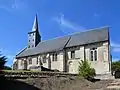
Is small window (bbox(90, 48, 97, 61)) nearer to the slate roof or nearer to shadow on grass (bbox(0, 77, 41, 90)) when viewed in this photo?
the slate roof

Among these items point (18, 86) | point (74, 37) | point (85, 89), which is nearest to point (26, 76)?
point (18, 86)

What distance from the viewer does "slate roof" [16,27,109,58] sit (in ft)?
179

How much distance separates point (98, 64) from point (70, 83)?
18.3 m

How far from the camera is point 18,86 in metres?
30.3

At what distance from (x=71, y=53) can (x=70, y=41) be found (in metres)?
3.55

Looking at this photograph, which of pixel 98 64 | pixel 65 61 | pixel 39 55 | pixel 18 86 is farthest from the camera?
pixel 39 55

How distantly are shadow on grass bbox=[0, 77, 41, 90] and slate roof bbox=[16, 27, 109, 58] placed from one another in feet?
83.4

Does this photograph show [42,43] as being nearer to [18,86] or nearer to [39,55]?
[39,55]

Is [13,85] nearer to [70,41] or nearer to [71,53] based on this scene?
[71,53]

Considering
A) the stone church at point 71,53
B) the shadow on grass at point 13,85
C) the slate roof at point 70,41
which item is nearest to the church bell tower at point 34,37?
the stone church at point 71,53

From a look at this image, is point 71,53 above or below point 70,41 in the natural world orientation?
below

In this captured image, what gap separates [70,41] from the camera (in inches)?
2351

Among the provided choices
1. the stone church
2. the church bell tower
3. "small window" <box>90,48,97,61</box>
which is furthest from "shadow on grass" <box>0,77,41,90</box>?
the church bell tower

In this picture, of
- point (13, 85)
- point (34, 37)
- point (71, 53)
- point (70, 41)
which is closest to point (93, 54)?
point (71, 53)
